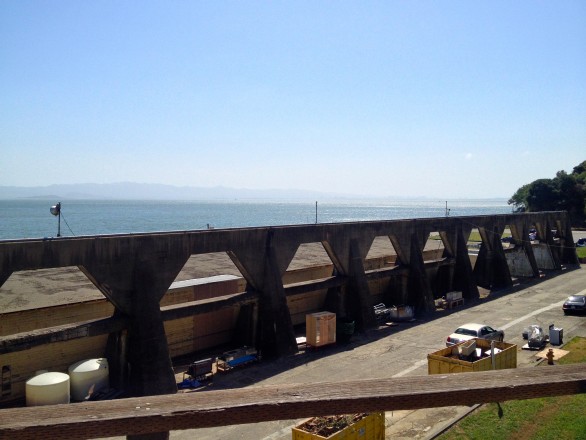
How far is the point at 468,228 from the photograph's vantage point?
3872 centimetres

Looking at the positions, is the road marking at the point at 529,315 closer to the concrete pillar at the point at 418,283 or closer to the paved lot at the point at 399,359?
the paved lot at the point at 399,359

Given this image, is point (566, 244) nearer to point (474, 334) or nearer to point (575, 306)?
point (575, 306)

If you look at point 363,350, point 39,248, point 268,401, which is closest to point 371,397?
point 268,401

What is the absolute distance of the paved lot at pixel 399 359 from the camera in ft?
50.8

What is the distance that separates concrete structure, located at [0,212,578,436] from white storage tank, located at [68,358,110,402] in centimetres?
86

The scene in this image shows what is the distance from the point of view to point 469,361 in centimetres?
1861

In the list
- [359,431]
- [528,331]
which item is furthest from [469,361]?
[528,331]

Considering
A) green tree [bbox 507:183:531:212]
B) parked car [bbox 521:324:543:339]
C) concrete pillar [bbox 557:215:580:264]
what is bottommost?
parked car [bbox 521:324:543:339]

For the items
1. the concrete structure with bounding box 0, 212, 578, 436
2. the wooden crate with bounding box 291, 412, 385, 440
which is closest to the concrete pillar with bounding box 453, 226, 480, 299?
the concrete structure with bounding box 0, 212, 578, 436

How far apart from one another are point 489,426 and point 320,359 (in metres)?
9.89

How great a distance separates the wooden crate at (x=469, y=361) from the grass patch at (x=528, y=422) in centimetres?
159

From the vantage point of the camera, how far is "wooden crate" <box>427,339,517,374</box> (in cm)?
1695

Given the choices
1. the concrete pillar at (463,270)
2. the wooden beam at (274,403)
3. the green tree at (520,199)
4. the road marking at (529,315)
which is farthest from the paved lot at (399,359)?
the green tree at (520,199)

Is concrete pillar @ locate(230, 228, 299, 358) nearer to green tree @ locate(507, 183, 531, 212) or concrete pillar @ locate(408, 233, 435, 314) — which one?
concrete pillar @ locate(408, 233, 435, 314)
